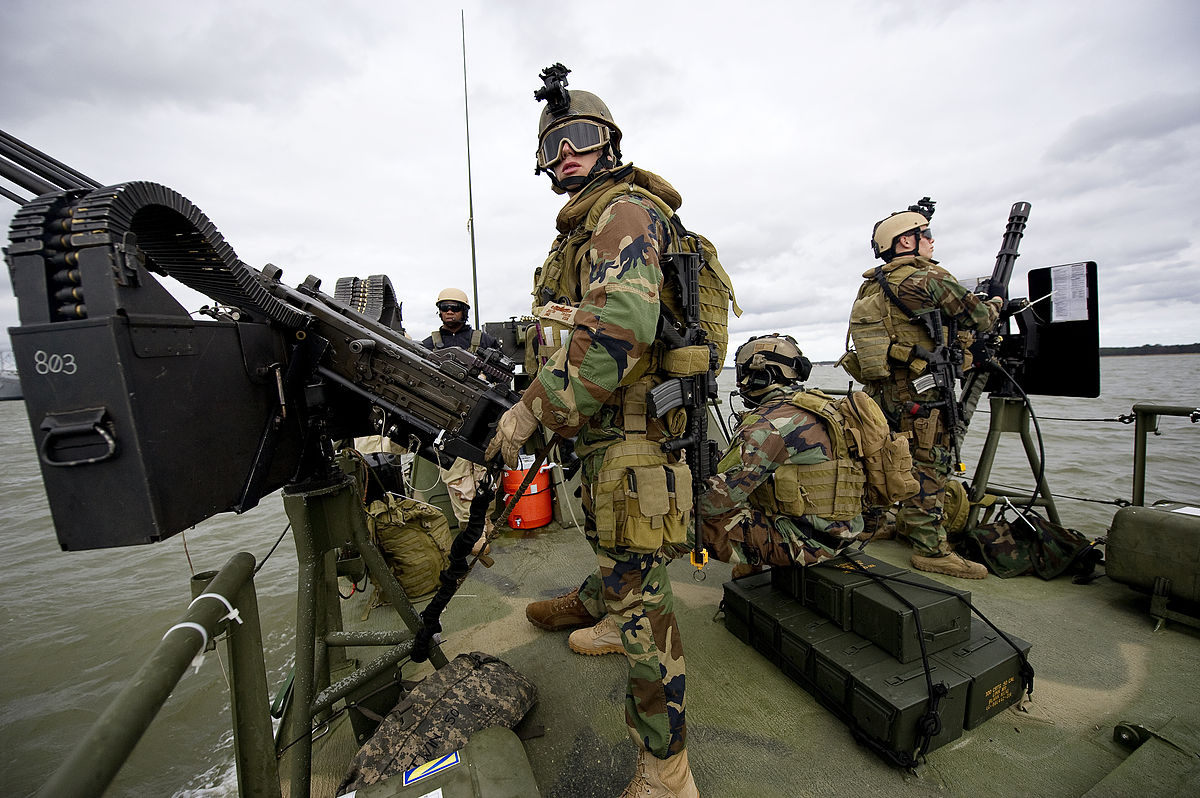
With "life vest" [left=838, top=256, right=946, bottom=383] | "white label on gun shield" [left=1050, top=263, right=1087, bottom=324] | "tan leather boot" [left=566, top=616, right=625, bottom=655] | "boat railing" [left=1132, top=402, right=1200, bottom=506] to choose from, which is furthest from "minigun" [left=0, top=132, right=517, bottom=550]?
"white label on gun shield" [left=1050, top=263, right=1087, bottom=324]

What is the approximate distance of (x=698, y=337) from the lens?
2.27 meters

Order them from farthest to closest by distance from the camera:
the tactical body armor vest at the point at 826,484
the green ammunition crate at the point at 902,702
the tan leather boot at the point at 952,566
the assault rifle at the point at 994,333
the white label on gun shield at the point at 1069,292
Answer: the assault rifle at the point at 994,333 → the white label on gun shield at the point at 1069,292 → the tan leather boot at the point at 952,566 → the tactical body armor vest at the point at 826,484 → the green ammunition crate at the point at 902,702

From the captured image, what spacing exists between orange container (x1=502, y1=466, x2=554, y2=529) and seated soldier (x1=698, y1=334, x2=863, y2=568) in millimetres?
2451

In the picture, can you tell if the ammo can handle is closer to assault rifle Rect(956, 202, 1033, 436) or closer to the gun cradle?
the gun cradle

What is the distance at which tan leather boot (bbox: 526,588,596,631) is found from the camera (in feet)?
10.8

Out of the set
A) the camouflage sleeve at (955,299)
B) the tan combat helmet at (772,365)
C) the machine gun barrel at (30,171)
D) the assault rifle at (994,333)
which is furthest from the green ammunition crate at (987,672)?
the machine gun barrel at (30,171)

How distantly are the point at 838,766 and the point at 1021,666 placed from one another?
3.53ft

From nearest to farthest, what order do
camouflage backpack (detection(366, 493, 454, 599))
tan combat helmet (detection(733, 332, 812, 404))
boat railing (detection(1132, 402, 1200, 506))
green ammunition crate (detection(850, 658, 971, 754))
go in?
green ammunition crate (detection(850, 658, 971, 754)) < boat railing (detection(1132, 402, 1200, 506)) < tan combat helmet (detection(733, 332, 812, 404)) < camouflage backpack (detection(366, 493, 454, 599))

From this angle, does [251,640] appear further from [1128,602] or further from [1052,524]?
[1052,524]

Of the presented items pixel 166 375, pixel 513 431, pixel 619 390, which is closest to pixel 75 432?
pixel 166 375

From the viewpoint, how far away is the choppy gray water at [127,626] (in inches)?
102

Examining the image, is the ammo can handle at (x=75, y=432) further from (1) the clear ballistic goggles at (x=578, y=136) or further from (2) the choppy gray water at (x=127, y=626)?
(1) the clear ballistic goggles at (x=578, y=136)

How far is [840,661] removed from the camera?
2.39m

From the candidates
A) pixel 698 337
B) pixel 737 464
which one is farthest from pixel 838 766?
pixel 698 337
